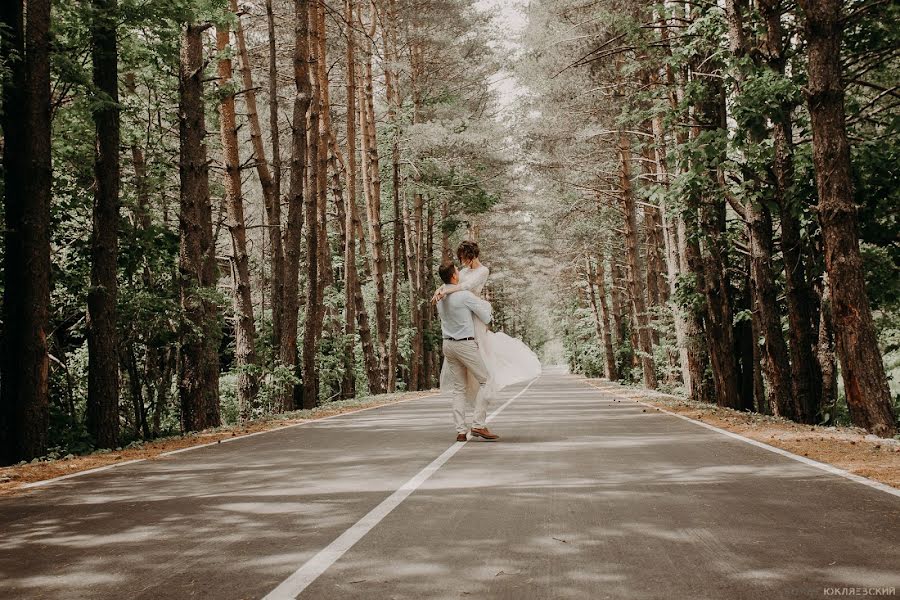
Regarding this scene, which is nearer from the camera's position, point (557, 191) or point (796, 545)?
point (796, 545)

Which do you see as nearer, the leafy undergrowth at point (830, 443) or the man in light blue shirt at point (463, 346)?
the leafy undergrowth at point (830, 443)

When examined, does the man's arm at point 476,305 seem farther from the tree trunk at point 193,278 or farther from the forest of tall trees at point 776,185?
the tree trunk at point 193,278

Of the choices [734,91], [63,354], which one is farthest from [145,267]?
[734,91]

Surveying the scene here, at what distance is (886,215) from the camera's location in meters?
13.0

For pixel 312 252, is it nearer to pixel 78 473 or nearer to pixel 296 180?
pixel 296 180

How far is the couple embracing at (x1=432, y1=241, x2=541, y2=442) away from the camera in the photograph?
10.6 meters

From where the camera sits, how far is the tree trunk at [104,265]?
13.2 metres

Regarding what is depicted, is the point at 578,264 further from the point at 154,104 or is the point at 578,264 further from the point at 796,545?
the point at 796,545

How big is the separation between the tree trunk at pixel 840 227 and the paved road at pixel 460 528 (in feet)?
9.17

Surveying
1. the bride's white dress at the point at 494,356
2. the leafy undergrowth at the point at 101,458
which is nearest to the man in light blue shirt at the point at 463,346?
the bride's white dress at the point at 494,356

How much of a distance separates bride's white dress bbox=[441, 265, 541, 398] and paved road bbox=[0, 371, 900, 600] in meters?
1.63

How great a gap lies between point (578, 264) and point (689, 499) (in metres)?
43.2

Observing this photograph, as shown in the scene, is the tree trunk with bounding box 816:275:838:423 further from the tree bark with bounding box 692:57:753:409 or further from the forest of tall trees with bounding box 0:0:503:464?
the forest of tall trees with bounding box 0:0:503:464

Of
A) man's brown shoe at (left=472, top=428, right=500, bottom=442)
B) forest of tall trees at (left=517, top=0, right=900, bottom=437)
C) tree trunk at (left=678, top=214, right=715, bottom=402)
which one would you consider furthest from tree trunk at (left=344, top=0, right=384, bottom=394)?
man's brown shoe at (left=472, top=428, right=500, bottom=442)
